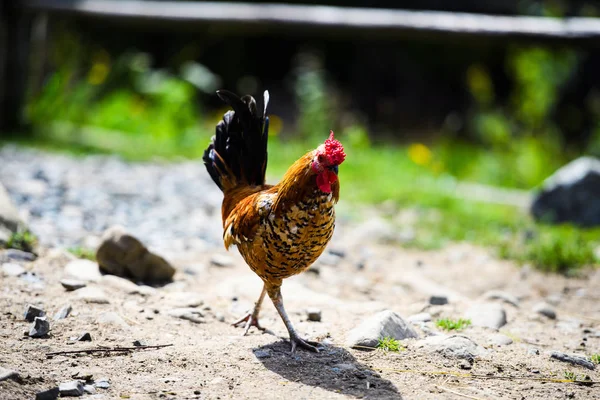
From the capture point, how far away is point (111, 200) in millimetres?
5973

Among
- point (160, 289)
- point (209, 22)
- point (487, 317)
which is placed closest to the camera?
point (487, 317)

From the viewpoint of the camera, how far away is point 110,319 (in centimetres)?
368

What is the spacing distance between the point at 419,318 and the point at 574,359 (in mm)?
886

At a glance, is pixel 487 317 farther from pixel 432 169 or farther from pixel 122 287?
pixel 432 169

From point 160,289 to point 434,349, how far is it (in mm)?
1822

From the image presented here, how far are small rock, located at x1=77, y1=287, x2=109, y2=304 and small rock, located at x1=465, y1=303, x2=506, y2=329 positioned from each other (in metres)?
2.16

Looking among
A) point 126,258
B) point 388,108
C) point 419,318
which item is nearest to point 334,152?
point 419,318

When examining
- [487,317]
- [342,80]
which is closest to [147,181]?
[487,317]

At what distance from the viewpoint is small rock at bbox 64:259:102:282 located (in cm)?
423

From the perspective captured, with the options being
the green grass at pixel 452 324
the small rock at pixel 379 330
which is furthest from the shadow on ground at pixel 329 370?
the green grass at pixel 452 324

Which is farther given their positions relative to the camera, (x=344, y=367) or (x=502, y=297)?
(x=502, y=297)

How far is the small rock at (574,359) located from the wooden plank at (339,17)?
12.8 ft

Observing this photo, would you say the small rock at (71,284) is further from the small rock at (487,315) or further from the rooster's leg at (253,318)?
the small rock at (487,315)

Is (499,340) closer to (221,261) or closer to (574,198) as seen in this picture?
(221,261)
